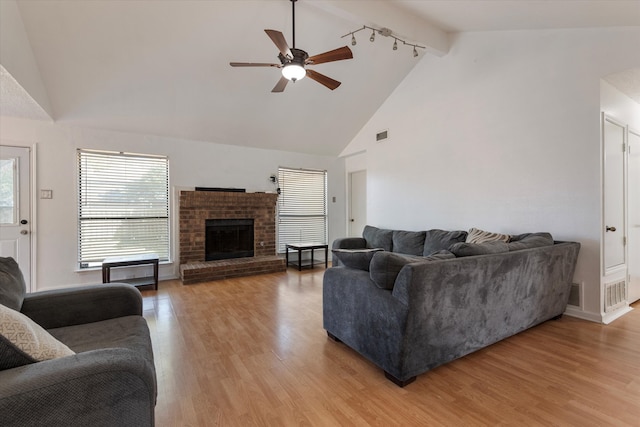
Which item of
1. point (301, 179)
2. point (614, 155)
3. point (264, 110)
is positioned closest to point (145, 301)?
point (264, 110)

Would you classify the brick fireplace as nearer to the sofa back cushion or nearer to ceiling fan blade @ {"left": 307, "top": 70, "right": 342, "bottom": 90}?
ceiling fan blade @ {"left": 307, "top": 70, "right": 342, "bottom": 90}

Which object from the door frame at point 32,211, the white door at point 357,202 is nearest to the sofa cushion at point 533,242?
the white door at point 357,202

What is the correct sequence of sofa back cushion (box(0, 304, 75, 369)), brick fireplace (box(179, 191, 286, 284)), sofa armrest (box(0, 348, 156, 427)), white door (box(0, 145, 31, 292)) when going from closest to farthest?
sofa armrest (box(0, 348, 156, 427)), sofa back cushion (box(0, 304, 75, 369)), white door (box(0, 145, 31, 292)), brick fireplace (box(179, 191, 286, 284))

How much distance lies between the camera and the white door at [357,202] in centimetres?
676

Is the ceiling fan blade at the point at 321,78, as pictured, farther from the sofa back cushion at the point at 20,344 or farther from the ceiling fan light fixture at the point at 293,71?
the sofa back cushion at the point at 20,344

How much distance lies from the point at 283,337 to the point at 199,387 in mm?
877

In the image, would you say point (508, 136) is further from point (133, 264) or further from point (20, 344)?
point (133, 264)

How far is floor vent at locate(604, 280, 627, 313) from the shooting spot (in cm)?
307

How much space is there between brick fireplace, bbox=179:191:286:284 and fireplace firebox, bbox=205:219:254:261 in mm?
96

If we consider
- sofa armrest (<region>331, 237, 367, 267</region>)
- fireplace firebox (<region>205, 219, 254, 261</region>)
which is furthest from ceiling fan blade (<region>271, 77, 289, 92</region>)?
fireplace firebox (<region>205, 219, 254, 261</region>)

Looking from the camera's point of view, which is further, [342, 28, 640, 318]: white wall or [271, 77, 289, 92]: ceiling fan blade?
[271, 77, 289, 92]: ceiling fan blade

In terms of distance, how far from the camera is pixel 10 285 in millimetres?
1604

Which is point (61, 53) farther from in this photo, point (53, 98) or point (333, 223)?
point (333, 223)

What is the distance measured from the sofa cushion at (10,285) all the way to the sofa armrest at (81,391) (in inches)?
35.4
